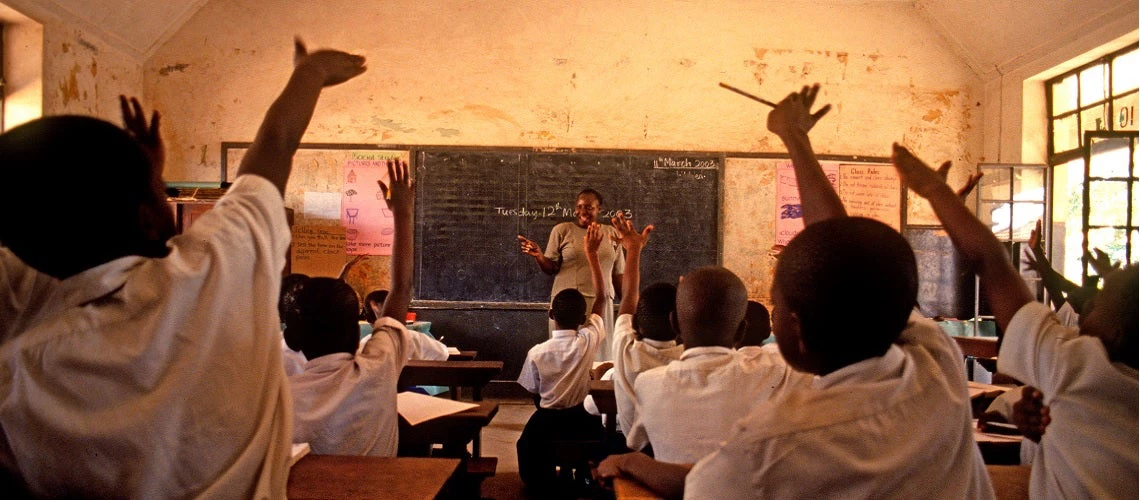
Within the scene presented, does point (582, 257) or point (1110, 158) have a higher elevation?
point (1110, 158)

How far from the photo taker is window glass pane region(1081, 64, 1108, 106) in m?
4.76

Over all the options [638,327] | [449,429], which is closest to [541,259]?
[638,327]

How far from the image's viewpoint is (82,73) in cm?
470

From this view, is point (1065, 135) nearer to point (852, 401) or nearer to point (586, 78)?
point (586, 78)

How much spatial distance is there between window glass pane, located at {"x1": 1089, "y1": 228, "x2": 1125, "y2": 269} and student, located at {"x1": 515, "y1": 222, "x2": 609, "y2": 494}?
12.2 ft

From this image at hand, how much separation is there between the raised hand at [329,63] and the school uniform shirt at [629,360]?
41.1 inches

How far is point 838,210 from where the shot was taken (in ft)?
3.86

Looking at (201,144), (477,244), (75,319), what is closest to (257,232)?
(75,319)

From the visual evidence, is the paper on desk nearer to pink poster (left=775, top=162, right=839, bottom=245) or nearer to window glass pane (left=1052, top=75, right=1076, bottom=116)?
pink poster (left=775, top=162, right=839, bottom=245)

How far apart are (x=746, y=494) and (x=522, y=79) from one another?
16.3ft

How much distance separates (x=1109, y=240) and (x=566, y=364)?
3.93 m

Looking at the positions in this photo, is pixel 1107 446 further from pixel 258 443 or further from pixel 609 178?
pixel 609 178

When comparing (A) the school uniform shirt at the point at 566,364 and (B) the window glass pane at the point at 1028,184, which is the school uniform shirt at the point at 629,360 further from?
(B) the window glass pane at the point at 1028,184

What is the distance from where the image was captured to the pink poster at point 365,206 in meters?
5.39
